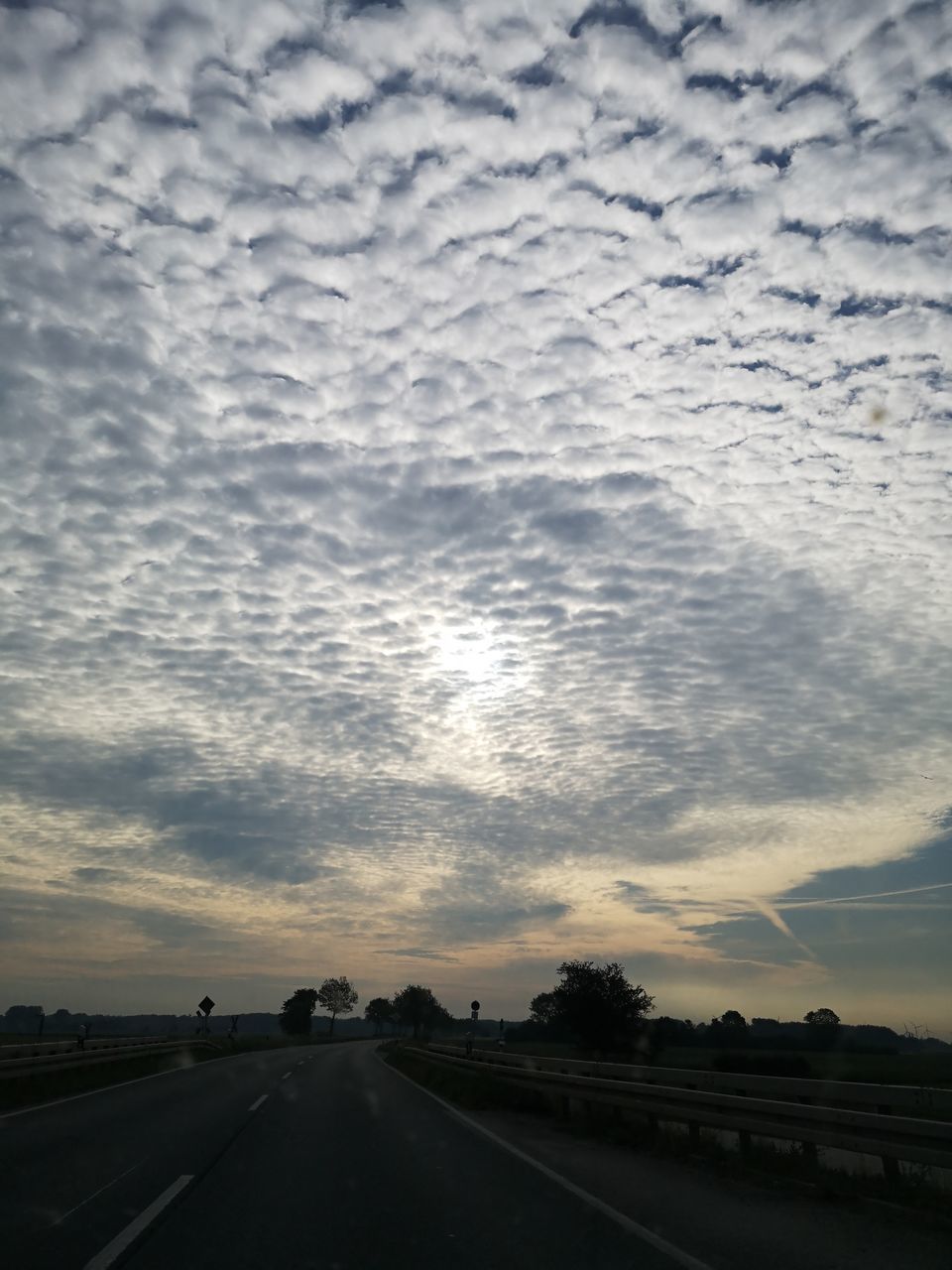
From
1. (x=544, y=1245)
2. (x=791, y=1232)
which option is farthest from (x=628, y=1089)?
(x=544, y=1245)

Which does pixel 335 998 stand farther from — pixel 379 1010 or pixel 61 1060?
pixel 61 1060

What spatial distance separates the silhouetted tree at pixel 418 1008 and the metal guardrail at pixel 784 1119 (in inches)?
5032

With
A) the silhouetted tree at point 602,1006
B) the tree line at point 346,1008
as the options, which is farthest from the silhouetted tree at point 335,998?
the silhouetted tree at point 602,1006

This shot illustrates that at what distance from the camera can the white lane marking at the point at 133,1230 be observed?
598cm

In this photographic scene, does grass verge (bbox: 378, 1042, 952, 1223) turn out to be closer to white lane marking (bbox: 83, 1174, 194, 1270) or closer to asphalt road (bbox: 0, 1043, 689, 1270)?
asphalt road (bbox: 0, 1043, 689, 1270)

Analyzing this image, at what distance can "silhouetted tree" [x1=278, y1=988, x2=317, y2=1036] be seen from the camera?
507ft

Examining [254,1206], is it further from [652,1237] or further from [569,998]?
[569,998]

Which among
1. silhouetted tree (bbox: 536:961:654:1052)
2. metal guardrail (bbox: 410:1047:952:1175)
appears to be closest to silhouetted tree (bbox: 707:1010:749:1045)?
silhouetted tree (bbox: 536:961:654:1052)

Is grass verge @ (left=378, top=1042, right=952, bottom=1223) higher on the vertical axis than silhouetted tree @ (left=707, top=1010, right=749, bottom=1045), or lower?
lower

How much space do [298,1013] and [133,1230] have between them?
161147mm

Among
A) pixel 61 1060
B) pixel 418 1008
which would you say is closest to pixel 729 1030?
pixel 418 1008

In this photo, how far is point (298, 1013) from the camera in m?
154

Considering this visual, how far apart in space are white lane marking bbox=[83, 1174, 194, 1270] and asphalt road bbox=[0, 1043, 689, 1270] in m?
0.02

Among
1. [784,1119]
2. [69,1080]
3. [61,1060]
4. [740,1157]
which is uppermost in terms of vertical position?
[61,1060]
